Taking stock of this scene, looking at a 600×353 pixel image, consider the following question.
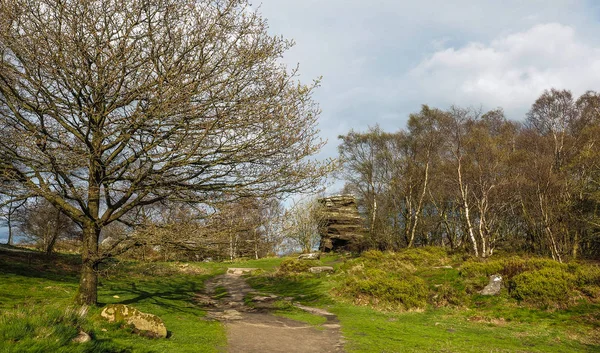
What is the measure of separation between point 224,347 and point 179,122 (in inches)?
244

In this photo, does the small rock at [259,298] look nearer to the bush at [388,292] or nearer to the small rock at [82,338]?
the bush at [388,292]

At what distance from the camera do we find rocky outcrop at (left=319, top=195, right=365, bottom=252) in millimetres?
46594

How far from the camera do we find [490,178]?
2869 centimetres

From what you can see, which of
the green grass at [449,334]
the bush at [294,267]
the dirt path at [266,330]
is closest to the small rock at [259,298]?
the dirt path at [266,330]

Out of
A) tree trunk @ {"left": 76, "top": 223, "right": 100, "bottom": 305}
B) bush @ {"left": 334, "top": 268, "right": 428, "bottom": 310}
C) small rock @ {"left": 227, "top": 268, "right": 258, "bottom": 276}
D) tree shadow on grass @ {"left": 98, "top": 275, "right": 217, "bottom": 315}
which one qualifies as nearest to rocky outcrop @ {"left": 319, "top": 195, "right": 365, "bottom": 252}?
small rock @ {"left": 227, "top": 268, "right": 258, "bottom": 276}

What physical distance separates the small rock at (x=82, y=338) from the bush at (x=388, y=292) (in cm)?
1290

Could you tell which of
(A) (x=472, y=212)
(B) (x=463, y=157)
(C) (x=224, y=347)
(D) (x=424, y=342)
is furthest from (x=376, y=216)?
(C) (x=224, y=347)

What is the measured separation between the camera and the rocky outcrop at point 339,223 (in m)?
46.6

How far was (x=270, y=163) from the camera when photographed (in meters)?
10.2

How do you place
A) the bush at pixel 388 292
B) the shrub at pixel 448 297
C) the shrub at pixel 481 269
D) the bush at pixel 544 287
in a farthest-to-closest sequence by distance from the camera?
the shrub at pixel 481 269
the bush at pixel 388 292
the shrub at pixel 448 297
the bush at pixel 544 287

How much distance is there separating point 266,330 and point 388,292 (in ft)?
24.8

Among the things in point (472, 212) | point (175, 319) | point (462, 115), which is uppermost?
point (462, 115)

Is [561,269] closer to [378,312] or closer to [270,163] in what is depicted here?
[378,312]

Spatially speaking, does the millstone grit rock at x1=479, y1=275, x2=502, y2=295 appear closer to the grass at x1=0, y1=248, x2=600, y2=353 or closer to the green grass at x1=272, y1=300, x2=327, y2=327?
the grass at x1=0, y1=248, x2=600, y2=353
